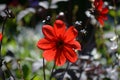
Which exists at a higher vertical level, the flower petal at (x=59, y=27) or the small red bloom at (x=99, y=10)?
the small red bloom at (x=99, y=10)

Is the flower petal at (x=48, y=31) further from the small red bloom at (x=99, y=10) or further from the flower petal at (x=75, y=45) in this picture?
the small red bloom at (x=99, y=10)

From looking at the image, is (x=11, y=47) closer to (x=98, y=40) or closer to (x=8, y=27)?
(x=8, y=27)

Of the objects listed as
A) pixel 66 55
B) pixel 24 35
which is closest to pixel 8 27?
pixel 24 35

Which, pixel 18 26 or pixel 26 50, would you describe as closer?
pixel 26 50

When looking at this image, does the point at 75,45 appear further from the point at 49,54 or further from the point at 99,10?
the point at 99,10

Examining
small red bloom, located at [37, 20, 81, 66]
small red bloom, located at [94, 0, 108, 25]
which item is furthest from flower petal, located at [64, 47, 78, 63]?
small red bloom, located at [94, 0, 108, 25]

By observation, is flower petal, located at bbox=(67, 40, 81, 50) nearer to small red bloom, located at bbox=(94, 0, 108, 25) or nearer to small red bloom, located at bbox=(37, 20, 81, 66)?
small red bloom, located at bbox=(37, 20, 81, 66)

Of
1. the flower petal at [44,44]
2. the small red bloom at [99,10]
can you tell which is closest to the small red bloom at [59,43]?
the flower petal at [44,44]
